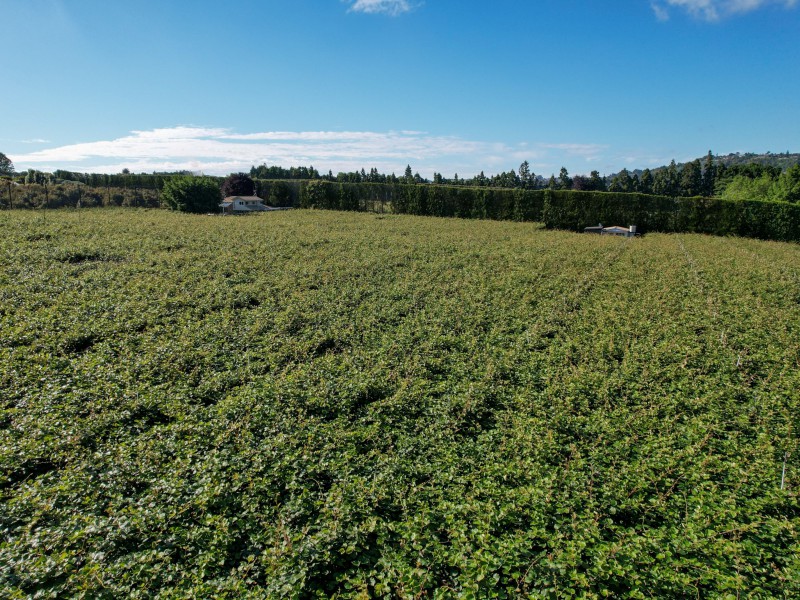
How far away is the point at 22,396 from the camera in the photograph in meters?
6.58

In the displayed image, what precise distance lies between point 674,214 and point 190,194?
43472 millimetres

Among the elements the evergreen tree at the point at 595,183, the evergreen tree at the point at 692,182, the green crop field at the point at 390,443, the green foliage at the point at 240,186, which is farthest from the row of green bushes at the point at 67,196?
the evergreen tree at the point at 692,182

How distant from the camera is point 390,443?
5828mm

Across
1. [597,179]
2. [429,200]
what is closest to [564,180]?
[597,179]

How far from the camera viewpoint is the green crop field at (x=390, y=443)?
12.7 feet

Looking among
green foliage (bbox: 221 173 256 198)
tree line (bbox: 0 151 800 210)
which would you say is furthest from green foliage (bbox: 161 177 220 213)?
green foliage (bbox: 221 173 256 198)

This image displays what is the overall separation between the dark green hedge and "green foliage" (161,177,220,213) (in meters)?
33.1

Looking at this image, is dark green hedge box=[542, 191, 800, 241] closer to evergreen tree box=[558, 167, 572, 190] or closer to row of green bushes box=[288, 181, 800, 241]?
row of green bushes box=[288, 181, 800, 241]

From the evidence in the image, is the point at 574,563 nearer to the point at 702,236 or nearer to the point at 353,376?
the point at 353,376

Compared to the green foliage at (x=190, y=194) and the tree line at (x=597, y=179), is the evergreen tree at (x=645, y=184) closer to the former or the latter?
the tree line at (x=597, y=179)

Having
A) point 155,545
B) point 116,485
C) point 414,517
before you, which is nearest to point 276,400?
point 116,485

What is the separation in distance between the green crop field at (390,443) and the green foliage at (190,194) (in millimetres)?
30141

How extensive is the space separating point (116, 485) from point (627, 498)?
6.04 m

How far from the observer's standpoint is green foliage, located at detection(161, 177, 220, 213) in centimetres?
4016
